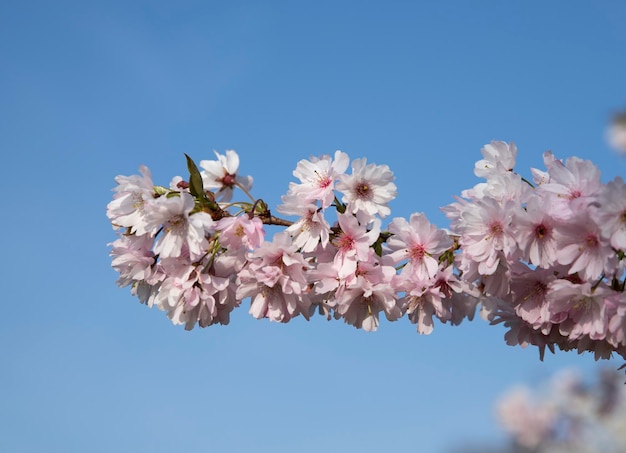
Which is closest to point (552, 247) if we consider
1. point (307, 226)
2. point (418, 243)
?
point (418, 243)

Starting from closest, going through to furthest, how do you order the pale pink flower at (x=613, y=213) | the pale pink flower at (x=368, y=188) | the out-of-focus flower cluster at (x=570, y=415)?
the pale pink flower at (x=613, y=213)
the pale pink flower at (x=368, y=188)
the out-of-focus flower cluster at (x=570, y=415)

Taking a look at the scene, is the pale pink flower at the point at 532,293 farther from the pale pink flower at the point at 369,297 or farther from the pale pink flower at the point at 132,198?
the pale pink flower at the point at 132,198

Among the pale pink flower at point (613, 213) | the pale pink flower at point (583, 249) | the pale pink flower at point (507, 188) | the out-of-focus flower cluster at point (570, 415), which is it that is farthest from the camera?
the out-of-focus flower cluster at point (570, 415)

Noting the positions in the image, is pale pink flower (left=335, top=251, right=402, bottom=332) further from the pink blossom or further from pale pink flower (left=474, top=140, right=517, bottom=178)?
pale pink flower (left=474, top=140, right=517, bottom=178)

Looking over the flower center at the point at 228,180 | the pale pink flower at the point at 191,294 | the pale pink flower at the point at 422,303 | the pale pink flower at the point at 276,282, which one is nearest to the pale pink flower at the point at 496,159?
the pale pink flower at the point at 422,303

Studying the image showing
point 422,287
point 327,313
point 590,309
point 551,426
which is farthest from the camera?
point 551,426

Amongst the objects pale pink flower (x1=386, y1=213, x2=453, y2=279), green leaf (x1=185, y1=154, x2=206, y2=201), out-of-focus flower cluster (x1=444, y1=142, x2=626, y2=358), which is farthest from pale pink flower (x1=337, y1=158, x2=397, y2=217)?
green leaf (x1=185, y1=154, x2=206, y2=201)

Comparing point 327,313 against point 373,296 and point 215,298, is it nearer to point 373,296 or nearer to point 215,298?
point 373,296

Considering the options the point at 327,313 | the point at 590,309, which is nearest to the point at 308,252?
the point at 327,313

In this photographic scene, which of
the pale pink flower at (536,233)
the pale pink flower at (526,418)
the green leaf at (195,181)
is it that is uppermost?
the pale pink flower at (526,418)
